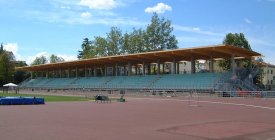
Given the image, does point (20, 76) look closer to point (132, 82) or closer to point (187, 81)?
point (132, 82)

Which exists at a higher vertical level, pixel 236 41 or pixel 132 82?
pixel 236 41

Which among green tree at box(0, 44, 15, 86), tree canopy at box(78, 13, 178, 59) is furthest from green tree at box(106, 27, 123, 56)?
green tree at box(0, 44, 15, 86)

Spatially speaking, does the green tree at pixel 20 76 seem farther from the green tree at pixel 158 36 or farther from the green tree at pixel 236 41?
the green tree at pixel 236 41

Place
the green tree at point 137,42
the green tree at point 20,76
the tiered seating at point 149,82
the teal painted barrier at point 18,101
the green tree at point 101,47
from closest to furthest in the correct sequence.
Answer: the teal painted barrier at point 18,101 < the tiered seating at point 149,82 < the green tree at point 137,42 < the green tree at point 101,47 < the green tree at point 20,76

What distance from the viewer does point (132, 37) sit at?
330 ft

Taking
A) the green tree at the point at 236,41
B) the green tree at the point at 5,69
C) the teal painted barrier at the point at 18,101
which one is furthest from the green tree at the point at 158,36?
the teal painted barrier at the point at 18,101

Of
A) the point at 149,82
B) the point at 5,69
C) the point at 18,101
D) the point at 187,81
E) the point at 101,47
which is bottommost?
the point at 18,101

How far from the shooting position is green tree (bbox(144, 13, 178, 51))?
9738cm

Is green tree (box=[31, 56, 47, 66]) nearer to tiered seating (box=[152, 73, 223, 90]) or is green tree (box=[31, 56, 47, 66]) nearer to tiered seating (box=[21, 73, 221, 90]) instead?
tiered seating (box=[21, 73, 221, 90])

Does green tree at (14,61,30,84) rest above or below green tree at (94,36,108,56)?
below

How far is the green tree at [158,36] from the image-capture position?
9738 cm

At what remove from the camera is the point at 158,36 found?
319 ft

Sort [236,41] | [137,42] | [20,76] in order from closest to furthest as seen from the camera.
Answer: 1. [236,41]
2. [137,42]
3. [20,76]

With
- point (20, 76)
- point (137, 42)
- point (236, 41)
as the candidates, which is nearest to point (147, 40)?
point (137, 42)
